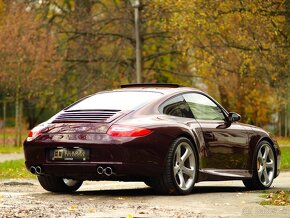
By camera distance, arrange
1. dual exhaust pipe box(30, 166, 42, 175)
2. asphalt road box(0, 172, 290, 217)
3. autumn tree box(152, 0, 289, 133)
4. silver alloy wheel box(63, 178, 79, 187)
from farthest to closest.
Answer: autumn tree box(152, 0, 289, 133)
silver alloy wheel box(63, 178, 79, 187)
dual exhaust pipe box(30, 166, 42, 175)
asphalt road box(0, 172, 290, 217)

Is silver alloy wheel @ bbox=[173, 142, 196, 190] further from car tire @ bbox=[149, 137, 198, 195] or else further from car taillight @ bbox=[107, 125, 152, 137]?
car taillight @ bbox=[107, 125, 152, 137]

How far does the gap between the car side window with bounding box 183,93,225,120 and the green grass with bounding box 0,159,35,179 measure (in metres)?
4.97

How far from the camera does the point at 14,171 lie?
18.9m

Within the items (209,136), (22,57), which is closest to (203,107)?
(209,136)

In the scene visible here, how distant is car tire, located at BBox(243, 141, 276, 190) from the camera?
44.4 feet

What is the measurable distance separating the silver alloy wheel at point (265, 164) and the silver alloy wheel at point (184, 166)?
1.70m

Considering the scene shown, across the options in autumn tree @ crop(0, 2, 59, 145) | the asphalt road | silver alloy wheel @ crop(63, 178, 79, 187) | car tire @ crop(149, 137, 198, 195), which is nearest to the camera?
the asphalt road

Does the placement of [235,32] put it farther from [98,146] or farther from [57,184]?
[98,146]

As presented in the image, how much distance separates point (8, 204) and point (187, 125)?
9.09 ft

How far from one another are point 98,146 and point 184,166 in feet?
3.94

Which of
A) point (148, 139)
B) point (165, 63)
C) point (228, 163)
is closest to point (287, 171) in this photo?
point (228, 163)

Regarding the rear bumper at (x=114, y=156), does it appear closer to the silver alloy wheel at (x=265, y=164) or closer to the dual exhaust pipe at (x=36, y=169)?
the dual exhaust pipe at (x=36, y=169)

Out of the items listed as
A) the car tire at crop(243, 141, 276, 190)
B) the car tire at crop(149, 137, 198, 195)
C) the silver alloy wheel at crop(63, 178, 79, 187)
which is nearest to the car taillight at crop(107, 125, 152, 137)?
the car tire at crop(149, 137, 198, 195)

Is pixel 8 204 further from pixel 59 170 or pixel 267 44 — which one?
pixel 267 44
